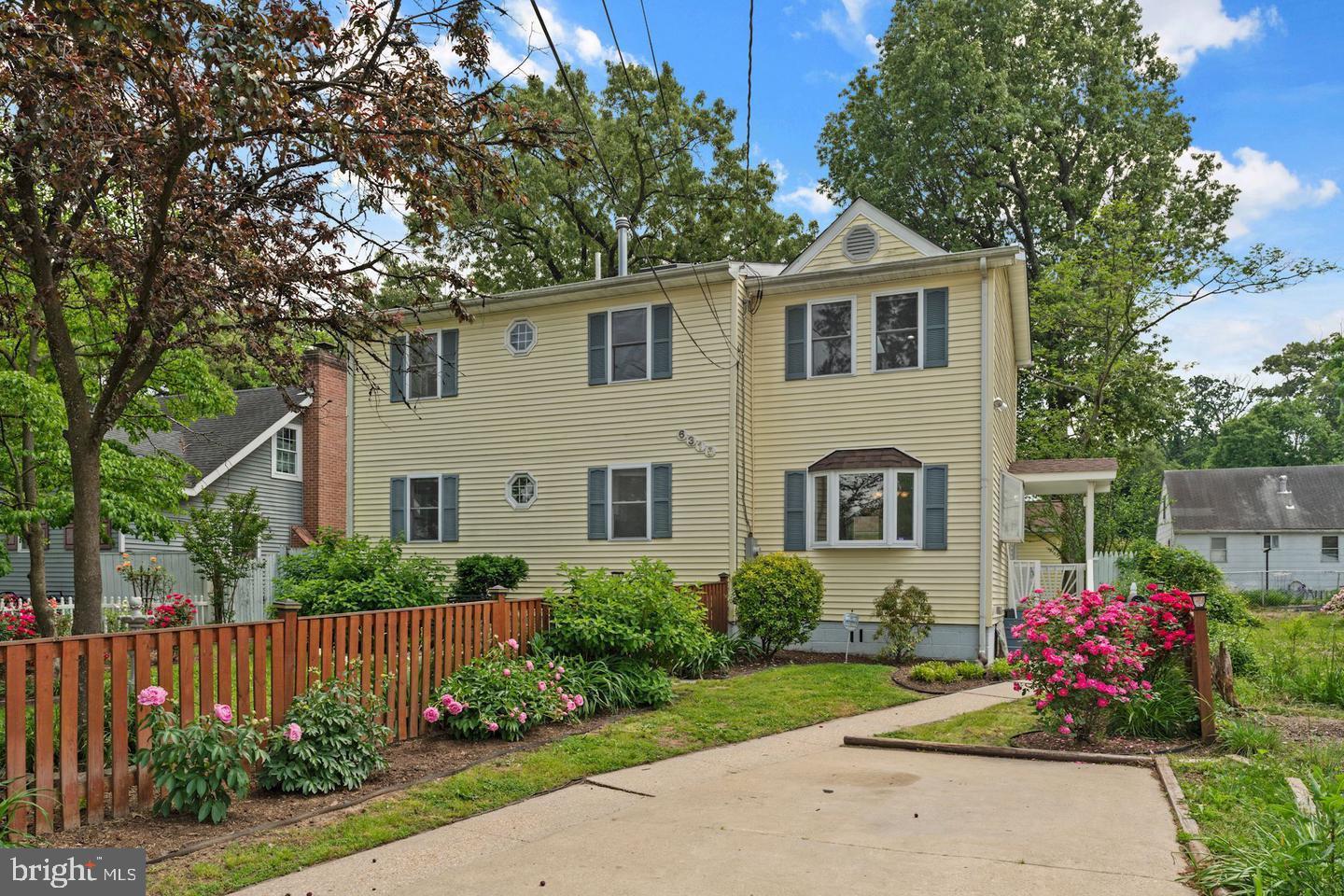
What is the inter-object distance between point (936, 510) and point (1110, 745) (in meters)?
6.79

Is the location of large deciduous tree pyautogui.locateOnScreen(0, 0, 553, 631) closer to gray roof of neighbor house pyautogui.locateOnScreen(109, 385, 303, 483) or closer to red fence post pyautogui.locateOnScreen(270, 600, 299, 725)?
red fence post pyautogui.locateOnScreen(270, 600, 299, 725)

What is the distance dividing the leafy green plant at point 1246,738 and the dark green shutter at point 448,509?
1289 centimetres

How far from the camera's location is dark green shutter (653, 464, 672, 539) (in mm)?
15562

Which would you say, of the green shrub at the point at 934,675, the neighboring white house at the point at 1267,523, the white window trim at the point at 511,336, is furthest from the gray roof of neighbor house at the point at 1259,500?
the white window trim at the point at 511,336

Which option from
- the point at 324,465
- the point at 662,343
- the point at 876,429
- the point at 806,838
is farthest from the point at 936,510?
the point at 324,465

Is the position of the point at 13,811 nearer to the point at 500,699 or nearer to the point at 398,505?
the point at 500,699

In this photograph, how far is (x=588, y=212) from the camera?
28016 mm

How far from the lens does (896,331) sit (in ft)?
48.6

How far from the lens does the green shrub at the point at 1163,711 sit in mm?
7738

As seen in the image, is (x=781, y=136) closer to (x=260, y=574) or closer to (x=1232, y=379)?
(x=260, y=574)

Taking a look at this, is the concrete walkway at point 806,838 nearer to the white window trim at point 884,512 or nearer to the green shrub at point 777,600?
the green shrub at point 777,600

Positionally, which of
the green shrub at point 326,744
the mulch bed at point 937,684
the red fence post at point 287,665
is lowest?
the mulch bed at point 937,684

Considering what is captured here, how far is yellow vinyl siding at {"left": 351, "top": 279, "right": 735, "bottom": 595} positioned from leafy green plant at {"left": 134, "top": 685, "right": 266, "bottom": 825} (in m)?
9.53

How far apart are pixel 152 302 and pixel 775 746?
592cm
